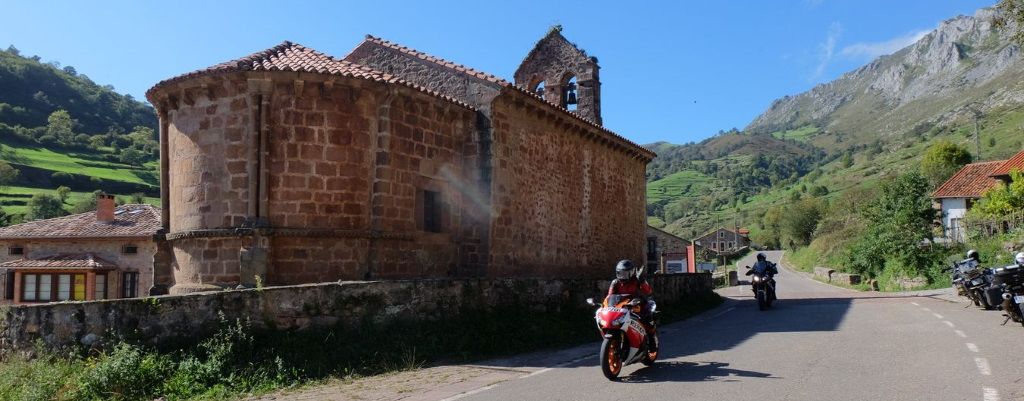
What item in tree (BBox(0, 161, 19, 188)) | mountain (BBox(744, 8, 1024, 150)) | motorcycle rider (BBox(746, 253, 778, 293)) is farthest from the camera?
mountain (BBox(744, 8, 1024, 150))

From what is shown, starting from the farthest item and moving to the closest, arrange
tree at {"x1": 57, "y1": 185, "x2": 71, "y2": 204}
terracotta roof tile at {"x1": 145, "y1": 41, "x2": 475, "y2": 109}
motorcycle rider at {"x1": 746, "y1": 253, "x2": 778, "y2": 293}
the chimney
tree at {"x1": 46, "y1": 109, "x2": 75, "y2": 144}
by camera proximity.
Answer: tree at {"x1": 46, "y1": 109, "x2": 75, "y2": 144} → tree at {"x1": 57, "y1": 185, "x2": 71, "y2": 204} → the chimney → motorcycle rider at {"x1": 746, "y1": 253, "x2": 778, "y2": 293} → terracotta roof tile at {"x1": 145, "y1": 41, "x2": 475, "y2": 109}

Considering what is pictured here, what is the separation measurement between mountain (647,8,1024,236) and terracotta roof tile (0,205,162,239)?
7943cm

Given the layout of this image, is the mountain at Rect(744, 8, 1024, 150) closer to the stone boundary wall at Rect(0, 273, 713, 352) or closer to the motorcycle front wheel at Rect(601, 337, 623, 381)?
the stone boundary wall at Rect(0, 273, 713, 352)

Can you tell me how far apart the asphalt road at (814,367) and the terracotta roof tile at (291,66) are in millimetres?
6115

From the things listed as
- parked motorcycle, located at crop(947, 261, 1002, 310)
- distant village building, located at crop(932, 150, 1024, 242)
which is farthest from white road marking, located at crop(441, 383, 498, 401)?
distant village building, located at crop(932, 150, 1024, 242)

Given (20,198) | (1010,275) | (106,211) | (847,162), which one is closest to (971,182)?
(1010,275)

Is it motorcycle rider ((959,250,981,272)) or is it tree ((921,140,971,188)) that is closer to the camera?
motorcycle rider ((959,250,981,272))

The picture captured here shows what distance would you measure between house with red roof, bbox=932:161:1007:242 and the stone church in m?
39.3

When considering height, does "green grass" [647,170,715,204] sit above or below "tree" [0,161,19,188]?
above

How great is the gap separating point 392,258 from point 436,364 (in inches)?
166

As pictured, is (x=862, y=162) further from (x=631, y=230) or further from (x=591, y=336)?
(x=591, y=336)

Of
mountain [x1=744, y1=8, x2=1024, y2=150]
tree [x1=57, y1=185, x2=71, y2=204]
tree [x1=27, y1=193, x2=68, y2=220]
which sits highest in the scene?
mountain [x1=744, y1=8, x2=1024, y2=150]

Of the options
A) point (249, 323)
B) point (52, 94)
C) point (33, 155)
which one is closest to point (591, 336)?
point (249, 323)

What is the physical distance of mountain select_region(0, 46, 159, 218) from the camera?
70062 millimetres
